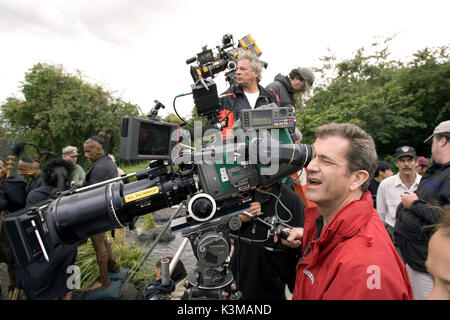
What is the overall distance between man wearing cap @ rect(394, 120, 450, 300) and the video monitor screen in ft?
7.24

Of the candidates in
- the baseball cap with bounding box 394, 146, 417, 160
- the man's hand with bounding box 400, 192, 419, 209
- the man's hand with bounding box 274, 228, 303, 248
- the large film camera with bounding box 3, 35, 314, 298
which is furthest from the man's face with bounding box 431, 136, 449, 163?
the large film camera with bounding box 3, 35, 314, 298

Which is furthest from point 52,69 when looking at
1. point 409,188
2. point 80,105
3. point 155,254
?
point 409,188

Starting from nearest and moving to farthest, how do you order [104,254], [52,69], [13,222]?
[13,222] < [104,254] < [52,69]

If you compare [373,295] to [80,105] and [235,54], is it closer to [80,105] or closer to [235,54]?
[235,54]

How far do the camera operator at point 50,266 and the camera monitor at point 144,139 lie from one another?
181cm

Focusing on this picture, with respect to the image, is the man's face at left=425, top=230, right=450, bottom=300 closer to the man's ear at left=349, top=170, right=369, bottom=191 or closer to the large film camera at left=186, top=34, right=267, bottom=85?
the man's ear at left=349, top=170, right=369, bottom=191

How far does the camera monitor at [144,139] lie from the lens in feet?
4.37

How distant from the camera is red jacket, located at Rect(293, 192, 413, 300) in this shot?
3.12 feet

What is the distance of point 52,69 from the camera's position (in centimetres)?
1695

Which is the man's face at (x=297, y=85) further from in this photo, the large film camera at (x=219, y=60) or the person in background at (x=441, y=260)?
the person in background at (x=441, y=260)

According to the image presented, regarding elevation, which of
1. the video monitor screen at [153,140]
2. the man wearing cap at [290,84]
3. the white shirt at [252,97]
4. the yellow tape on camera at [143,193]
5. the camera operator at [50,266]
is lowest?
the camera operator at [50,266]

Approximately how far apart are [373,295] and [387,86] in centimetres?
1057

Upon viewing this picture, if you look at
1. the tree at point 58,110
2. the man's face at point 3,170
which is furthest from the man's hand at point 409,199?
the tree at point 58,110
